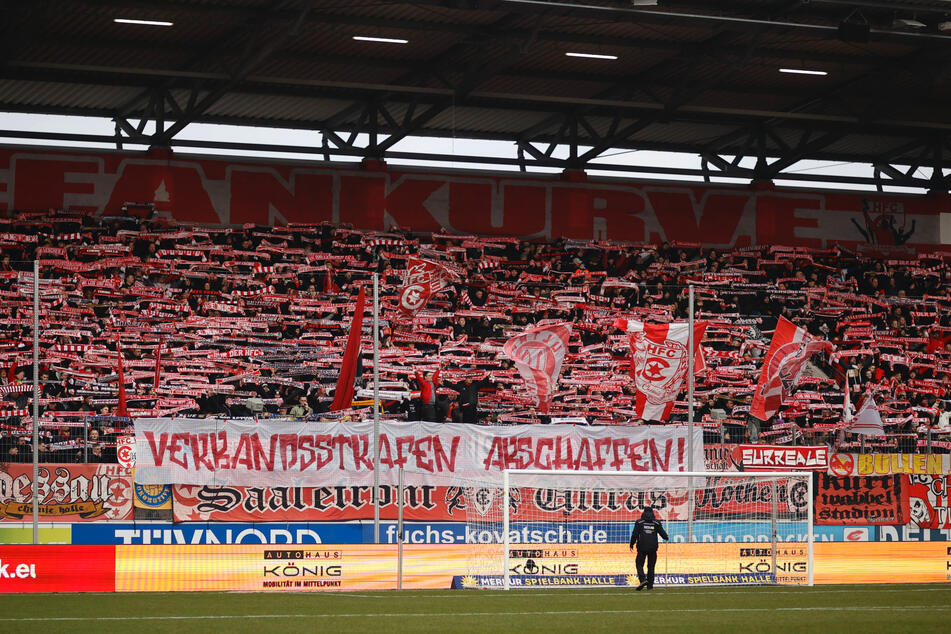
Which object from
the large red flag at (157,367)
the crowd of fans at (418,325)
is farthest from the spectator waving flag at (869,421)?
the large red flag at (157,367)

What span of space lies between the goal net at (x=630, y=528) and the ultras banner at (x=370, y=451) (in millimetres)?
830

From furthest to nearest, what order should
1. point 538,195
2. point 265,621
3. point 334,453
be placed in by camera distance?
point 538,195 → point 334,453 → point 265,621

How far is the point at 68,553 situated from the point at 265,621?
189 inches

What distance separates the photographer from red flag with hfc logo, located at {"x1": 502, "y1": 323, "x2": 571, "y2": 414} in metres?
22.2

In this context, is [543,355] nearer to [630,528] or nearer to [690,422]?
[690,422]

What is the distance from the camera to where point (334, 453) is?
21.6 metres

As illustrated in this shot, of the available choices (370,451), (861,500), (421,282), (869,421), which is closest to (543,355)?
(370,451)

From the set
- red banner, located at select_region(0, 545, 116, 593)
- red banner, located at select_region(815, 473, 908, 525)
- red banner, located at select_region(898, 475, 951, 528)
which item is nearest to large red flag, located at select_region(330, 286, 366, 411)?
red banner, located at select_region(0, 545, 116, 593)

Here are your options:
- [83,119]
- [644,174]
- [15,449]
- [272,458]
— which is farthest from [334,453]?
[644,174]

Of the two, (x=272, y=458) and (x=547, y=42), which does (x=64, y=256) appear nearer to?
(x=272, y=458)

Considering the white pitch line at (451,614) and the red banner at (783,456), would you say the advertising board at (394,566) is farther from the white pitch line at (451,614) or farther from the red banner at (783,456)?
the white pitch line at (451,614)

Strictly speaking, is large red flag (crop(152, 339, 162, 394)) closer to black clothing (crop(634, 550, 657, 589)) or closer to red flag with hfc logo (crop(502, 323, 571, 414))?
red flag with hfc logo (crop(502, 323, 571, 414))

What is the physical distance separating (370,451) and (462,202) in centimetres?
1247

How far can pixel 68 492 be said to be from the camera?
20188 millimetres
